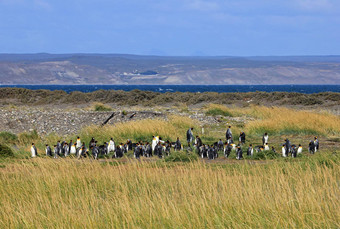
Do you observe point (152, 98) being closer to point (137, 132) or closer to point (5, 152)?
point (137, 132)

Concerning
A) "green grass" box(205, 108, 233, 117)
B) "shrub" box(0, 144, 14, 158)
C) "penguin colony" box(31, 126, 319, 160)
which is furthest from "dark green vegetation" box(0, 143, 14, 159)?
"green grass" box(205, 108, 233, 117)

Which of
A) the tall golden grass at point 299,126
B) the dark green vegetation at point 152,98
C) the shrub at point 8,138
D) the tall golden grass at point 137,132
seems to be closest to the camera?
the tall golden grass at point 137,132

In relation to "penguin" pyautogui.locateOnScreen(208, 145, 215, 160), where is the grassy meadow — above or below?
above

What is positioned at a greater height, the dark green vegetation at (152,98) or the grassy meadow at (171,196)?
the grassy meadow at (171,196)

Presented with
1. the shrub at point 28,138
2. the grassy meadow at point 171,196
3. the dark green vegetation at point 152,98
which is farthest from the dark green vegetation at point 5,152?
the dark green vegetation at point 152,98

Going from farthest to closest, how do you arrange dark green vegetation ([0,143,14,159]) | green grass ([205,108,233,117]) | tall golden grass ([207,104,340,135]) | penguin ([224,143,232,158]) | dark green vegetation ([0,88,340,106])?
dark green vegetation ([0,88,340,106])
green grass ([205,108,233,117])
tall golden grass ([207,104,340,135])
penguin ([224,143,232,158])
dark green vegetation ([0,143,14,159])

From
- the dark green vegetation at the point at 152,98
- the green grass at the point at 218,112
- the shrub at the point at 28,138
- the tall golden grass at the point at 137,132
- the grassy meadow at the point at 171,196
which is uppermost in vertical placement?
the grassy meadow at the point at 171,196

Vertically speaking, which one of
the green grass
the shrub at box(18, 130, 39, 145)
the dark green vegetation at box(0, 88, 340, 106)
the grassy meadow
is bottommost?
the dark green vegetation at box(0, 88, 340, 106)

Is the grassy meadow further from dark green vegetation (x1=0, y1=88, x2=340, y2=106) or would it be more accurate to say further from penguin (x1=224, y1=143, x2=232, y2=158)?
dark green vegetation (x1=0, y1=88, x2=340, y2=106)

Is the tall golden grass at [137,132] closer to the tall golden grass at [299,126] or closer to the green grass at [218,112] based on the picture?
the tall golden grass at [299,126]

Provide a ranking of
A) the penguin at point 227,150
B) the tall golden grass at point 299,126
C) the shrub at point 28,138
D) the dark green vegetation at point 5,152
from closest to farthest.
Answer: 1. the dark green vegetation at point 5,152
2. the penguin at point 227,150
3. the shrub at point 28,138
4. the tall golden grass at point 299,126

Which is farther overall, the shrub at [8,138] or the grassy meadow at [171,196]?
the shrub at [8,138]

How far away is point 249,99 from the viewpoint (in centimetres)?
4834

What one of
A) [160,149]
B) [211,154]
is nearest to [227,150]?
[211,154]
